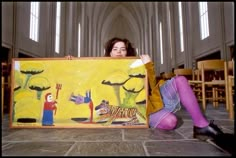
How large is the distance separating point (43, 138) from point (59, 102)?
0.55 meters

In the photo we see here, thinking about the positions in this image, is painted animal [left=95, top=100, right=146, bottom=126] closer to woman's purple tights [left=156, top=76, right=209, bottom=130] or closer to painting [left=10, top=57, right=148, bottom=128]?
painting [left=10, top=57, right=148, bottom=128]

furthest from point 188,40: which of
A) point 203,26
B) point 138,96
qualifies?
point 138,96

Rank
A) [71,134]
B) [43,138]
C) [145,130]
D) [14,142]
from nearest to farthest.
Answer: [14,142]
[43,138]
[71,134]
[145,130]

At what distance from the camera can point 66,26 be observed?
37.4ft

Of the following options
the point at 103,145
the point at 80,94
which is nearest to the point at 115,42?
the point at 80,94

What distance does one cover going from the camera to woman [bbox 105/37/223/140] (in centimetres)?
179

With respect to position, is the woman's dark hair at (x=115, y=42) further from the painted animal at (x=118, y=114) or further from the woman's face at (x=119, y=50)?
the painted animal at (x=118, y=114)

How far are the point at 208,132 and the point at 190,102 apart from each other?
29 centimetres

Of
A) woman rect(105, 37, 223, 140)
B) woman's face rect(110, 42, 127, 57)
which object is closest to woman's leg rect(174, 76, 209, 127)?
woman rect(105, 37, 223, 140)

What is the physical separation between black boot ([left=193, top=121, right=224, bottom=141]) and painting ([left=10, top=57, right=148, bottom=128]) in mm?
640

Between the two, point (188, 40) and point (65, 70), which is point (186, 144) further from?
point (188, 40)

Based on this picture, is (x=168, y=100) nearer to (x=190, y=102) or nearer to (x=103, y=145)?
(x=190, y=102)

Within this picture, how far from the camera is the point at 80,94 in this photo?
7.57 ft

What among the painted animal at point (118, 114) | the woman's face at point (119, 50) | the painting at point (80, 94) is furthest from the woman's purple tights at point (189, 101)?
the woman's face at point (119, 50)
